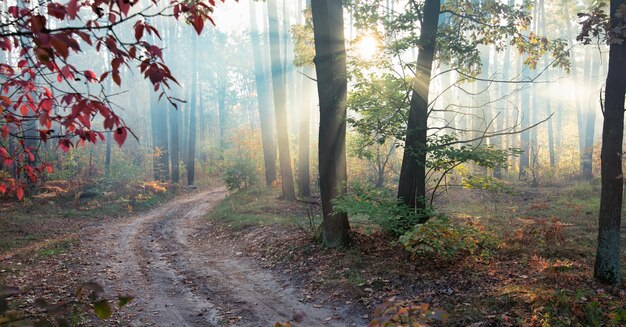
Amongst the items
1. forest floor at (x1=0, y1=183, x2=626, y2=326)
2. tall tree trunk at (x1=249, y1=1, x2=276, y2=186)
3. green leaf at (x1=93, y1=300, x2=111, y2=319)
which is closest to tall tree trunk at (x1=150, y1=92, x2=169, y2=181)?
tall tree trunk at (x1=249, y1=1, x2=276, y2=186)

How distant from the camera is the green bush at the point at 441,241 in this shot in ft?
21.7

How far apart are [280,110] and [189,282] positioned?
10929mm

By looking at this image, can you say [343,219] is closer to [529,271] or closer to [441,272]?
[441,272]

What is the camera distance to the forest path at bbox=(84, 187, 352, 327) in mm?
5816

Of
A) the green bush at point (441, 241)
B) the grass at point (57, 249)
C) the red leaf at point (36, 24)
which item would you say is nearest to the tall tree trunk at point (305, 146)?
the grass at point (57, 249)

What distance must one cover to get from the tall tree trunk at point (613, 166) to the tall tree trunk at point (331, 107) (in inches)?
173

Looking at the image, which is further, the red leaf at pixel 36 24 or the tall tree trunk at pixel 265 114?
the tall tree trunk at pixel 265 114

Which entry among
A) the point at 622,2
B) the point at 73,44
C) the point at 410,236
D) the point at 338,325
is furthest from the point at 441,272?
the point at 73,44

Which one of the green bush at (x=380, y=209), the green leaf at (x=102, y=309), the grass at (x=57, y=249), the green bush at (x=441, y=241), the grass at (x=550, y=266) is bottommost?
the grass at (x=57, y=249)

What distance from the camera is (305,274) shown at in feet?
24.3

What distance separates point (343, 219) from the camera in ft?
26.8

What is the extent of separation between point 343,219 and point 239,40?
3700 cm

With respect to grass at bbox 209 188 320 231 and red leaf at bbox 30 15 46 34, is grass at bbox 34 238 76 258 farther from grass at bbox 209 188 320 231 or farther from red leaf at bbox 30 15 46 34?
red leaf at bbox 30 15 46 34

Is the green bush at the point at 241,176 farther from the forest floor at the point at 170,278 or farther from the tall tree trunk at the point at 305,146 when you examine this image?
the forest floor at the point at 170,278
